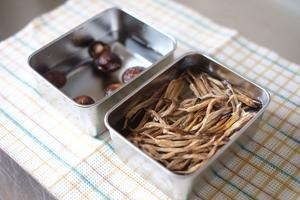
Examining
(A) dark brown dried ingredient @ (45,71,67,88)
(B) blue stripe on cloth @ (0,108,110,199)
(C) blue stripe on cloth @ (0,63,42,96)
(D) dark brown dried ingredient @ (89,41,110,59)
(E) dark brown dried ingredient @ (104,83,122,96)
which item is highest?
(D) dark brown dried ingredient @ (89,41,110,59)

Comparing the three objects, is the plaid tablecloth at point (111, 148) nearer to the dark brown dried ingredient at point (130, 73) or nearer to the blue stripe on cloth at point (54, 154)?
the blue stripe on cloth at point (54, 154)

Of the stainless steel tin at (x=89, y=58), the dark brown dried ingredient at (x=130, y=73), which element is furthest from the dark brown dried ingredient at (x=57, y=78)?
the dark brown dried ingredient at (x=130, y=73)

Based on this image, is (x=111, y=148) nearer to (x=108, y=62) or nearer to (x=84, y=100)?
(x=84, y=100)

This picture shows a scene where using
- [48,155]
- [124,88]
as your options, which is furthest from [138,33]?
[48,155]

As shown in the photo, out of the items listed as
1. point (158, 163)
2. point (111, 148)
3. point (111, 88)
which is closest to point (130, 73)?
point (111, 88)

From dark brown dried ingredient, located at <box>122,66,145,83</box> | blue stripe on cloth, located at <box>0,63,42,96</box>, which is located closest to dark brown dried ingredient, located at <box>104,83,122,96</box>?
dark brown dried ingredient, located at <box>122,66,145,83</box>

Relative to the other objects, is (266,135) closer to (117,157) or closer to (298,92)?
(298,92)

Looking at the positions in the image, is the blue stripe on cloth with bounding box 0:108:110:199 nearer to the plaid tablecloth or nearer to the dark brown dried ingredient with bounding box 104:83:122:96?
the plaid tablecloth
